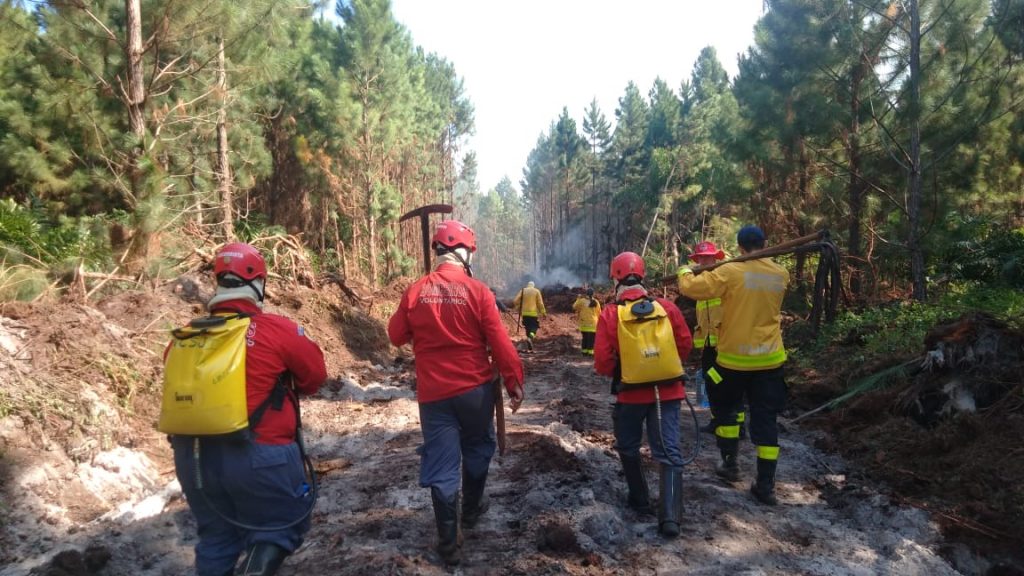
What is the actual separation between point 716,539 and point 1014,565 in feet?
5.52

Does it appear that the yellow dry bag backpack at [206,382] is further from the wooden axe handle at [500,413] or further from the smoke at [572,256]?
the smoke at [572,256]

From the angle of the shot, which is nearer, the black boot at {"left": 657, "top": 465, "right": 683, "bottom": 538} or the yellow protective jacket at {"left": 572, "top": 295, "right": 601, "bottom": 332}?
the black boot at {"left": 657, "top": 465, "right": 683, "bottom": 538}

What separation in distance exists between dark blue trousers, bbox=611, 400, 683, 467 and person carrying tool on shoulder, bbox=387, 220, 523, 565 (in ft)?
2.97

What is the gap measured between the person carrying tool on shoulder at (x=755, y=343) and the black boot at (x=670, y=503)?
41.2 inches

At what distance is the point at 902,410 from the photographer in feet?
19.6

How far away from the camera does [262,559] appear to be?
8.85 feet

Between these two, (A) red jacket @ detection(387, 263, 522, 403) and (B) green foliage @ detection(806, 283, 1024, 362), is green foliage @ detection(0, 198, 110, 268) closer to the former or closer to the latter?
(A) red jacket @ detection(387, 263, 522, 403)

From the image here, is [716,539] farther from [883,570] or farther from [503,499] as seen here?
[503,499]

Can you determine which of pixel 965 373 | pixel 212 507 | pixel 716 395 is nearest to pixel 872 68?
pixel 965 373

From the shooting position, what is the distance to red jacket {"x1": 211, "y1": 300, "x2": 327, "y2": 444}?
2738 millimetres

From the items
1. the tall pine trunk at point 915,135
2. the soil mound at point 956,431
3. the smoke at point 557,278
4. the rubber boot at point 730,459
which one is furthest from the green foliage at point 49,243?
the smoke at point 557,278

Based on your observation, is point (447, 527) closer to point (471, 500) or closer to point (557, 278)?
point (471, 500)

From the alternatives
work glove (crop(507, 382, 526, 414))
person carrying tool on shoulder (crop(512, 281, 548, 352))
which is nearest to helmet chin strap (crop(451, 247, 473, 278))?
work glove (crop(507, 382, 526, 414))

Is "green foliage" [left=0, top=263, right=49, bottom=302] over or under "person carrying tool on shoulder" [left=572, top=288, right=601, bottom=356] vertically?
over
